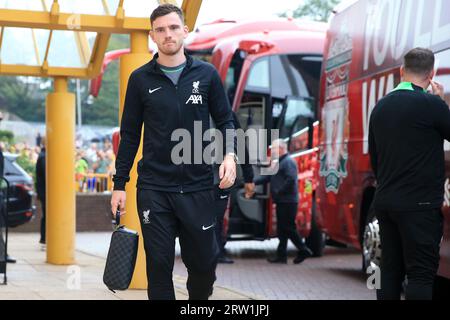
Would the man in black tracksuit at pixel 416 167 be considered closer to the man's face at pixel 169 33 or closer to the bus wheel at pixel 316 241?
the man's face at pixel 169 33

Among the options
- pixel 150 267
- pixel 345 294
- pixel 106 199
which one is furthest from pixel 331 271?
pixel 106 199

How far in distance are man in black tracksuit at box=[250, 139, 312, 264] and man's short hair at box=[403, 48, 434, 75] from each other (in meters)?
9.21

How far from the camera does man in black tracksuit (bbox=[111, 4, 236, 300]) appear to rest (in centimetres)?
634

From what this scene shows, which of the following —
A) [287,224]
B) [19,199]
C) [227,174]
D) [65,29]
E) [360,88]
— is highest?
[65,29]

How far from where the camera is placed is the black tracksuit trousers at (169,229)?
20.7ft

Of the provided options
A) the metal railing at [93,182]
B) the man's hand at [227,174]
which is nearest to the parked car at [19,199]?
the metal railing at [93,182]

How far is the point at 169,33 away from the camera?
6352 mm

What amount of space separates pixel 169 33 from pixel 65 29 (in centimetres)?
539

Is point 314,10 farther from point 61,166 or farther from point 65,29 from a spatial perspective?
point 65,29

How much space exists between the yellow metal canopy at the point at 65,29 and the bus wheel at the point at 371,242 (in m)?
2.91

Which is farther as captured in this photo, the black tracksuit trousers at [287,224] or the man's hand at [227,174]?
the black tracksuit trousers at [287,224]

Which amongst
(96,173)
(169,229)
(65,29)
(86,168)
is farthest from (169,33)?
(96,173)

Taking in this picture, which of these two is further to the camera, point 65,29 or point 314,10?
point 314,10

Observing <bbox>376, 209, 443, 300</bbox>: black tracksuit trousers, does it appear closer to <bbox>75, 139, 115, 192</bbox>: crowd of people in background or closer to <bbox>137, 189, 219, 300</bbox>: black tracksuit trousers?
<bbox>137, 189, 219, 300</bbox>: black tracksuit trousers
